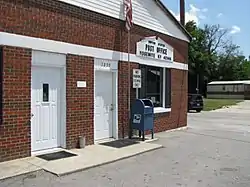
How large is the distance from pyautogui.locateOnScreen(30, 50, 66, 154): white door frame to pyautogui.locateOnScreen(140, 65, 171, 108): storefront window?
406cm

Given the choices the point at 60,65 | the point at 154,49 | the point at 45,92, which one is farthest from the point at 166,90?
the point at 45,92

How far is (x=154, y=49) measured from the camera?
13.5 metres

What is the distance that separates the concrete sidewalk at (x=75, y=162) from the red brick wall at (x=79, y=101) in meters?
0.46

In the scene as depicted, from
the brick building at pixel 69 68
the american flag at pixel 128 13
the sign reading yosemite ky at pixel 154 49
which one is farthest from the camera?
the sign reading yosemite ky at pixel 154 49

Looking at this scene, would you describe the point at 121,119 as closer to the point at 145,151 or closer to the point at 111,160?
the point at 145,151

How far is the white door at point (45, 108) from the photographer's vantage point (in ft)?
28.8

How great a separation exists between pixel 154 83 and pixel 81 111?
467 centimetres

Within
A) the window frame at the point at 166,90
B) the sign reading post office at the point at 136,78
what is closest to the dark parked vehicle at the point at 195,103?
the window frame at the point at 166,90

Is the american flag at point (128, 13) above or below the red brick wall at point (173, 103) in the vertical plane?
above

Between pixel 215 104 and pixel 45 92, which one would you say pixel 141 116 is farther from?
pixel 215 104

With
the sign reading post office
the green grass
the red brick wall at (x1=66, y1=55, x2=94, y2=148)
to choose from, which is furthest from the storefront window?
the green grass

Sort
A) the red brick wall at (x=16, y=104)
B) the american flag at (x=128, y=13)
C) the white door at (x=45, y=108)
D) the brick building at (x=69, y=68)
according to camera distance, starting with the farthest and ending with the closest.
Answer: the american flag at (x=128, y=13)
the white door at (x=45, y=108)
the brick building at (x=69, y=68)
the red brick wall at (x=16, y=104)

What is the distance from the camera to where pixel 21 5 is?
8211 millimetres

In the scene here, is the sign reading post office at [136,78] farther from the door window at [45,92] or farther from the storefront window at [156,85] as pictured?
the door window at [45,92]
